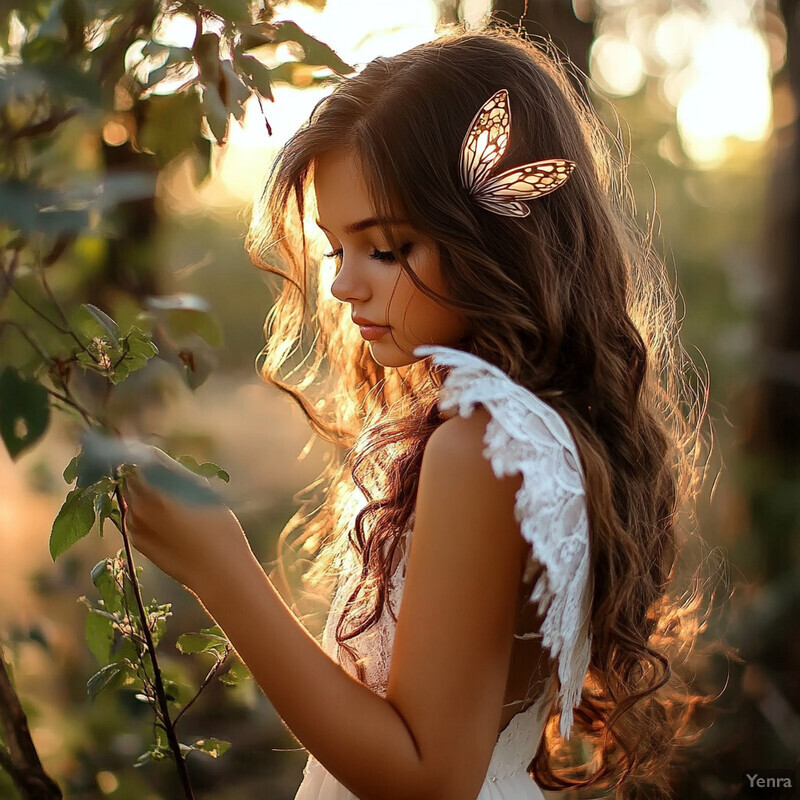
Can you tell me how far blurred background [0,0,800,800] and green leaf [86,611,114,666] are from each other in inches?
6.7

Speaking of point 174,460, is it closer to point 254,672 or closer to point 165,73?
point 254,672

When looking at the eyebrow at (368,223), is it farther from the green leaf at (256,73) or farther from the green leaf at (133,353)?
the green leaf at (133,353)

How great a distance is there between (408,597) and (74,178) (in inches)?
17.6

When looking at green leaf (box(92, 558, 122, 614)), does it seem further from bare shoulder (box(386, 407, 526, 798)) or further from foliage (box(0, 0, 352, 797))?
bare shoulder (box(386, 407, 526, 798))

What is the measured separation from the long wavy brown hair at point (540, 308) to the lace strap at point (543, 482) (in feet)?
0.18

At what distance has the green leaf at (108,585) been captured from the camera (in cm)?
81

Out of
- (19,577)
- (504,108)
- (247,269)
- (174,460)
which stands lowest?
(19,577)

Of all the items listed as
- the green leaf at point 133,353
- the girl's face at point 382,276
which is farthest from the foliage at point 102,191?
the girl's face at point 382,276

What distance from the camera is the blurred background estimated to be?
2.28 ft

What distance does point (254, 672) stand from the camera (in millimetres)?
804

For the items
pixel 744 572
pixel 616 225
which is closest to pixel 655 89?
pixel 744 572

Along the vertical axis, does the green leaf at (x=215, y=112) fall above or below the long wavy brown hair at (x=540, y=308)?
above

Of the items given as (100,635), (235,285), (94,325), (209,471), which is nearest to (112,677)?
(100,635)

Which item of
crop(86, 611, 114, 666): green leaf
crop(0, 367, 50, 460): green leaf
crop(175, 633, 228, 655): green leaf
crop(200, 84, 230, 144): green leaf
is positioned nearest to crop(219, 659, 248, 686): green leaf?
crop(175, 633, 228, 655): green leaf
